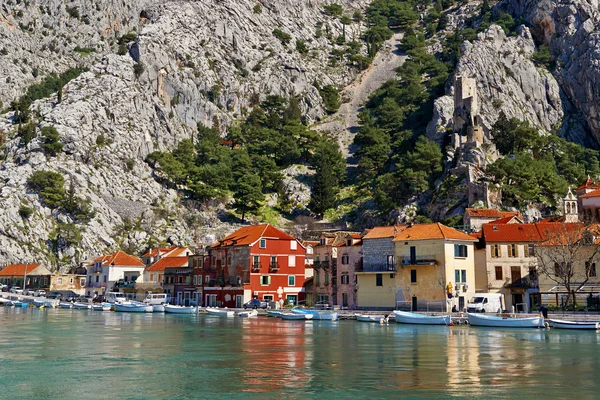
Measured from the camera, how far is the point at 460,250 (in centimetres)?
7556

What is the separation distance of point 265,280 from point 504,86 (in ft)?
297

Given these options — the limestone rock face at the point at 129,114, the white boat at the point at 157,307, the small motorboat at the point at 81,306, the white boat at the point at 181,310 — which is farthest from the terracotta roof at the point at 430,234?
the limestone rock face at the point at 129,114

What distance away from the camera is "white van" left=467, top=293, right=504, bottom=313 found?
223 ft

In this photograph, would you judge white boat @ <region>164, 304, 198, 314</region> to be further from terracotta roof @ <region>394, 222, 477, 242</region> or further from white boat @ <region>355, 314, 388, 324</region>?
terracotta roof @ <region>394, 222, 477, 242</region>

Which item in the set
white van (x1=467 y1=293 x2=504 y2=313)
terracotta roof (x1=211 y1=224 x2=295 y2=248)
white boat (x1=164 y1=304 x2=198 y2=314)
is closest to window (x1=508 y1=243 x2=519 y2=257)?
white van (x1=467 y1=293 x2=504 y2=313)

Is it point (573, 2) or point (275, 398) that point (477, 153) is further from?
point (275, 398)

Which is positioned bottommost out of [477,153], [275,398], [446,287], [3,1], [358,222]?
[275,398]

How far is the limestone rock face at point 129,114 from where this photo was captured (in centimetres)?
12562

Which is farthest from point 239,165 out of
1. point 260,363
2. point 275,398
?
point 275,398

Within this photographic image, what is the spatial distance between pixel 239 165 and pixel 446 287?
8309 cm

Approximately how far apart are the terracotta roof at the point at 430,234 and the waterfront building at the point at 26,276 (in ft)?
246

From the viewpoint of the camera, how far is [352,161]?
544ft

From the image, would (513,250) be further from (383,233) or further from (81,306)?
(81,306)

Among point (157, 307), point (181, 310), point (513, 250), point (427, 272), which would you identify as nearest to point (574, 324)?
point (513, 250)
